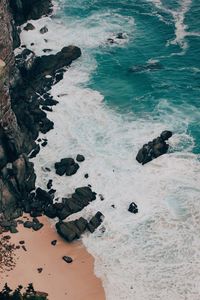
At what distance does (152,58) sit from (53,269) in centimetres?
5360

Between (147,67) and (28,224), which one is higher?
(147,67)

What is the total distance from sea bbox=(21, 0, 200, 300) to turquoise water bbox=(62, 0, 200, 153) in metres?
0.19

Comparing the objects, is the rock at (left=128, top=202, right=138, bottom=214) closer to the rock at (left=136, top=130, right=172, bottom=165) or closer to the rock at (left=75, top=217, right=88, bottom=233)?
the rock at (left=75, top=217, right=88, bottom=233)

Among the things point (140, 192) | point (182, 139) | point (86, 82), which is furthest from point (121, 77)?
point (140, 192)

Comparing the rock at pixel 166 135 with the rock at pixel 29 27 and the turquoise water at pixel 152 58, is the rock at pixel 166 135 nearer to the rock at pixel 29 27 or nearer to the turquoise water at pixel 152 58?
the turquoise water at pixel 152 58

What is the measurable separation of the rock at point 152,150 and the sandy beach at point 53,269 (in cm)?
1833

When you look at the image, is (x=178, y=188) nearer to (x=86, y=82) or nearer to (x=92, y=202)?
(x=92, y=202)

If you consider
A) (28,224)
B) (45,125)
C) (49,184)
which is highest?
(45,125)

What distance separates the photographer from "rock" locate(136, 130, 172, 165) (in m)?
88.5

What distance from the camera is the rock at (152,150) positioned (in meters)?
88.5

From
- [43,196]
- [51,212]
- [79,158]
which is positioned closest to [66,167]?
[79,158]

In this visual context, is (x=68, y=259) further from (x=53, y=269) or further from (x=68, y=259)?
(x=53, y=269)

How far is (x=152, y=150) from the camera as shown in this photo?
89188mm

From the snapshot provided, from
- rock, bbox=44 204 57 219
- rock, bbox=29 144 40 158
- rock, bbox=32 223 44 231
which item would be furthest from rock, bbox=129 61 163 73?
rock, bbox=32 223 44 231
